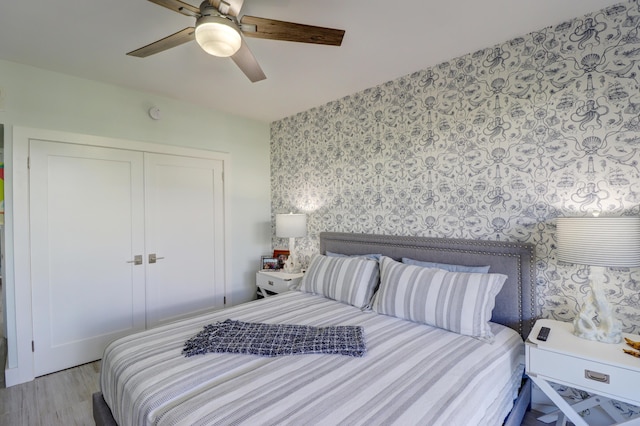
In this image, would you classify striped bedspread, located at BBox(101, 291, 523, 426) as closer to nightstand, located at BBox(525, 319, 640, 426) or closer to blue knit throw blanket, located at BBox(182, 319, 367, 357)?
blue knit throw blanket, located at BBox(182, 319, 367, 357)

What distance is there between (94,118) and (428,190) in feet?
10.1

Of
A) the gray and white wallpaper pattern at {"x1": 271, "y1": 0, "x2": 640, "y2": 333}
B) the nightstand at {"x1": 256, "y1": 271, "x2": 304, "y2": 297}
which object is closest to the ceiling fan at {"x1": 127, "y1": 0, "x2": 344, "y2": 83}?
the gray and white wallpaper pattern at {"x1": 271, "y1": 0, "x2": 640, "y2": 333}

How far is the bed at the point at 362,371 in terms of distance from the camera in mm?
1159

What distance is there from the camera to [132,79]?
8.96 feet

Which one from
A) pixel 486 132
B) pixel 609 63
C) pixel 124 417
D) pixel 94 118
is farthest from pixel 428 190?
pixel 94 118

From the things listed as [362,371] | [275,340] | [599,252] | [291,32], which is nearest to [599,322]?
[599,252]

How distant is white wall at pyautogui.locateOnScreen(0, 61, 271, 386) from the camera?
2418mm

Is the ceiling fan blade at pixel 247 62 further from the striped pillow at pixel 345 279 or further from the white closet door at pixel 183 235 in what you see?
the white closet door at pixel 183 235

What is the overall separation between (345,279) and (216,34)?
190 cm

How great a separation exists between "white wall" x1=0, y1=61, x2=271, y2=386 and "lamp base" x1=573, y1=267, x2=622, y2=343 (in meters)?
3.25

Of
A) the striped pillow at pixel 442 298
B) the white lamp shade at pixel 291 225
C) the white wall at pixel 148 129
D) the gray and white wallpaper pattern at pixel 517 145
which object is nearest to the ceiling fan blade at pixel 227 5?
the gray and white wallpaper pattern at pixel 517 145

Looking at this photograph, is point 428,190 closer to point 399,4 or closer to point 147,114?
point 399,4

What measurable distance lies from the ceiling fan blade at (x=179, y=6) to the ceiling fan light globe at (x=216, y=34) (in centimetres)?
5

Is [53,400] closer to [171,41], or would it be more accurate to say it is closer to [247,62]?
[171,41]
